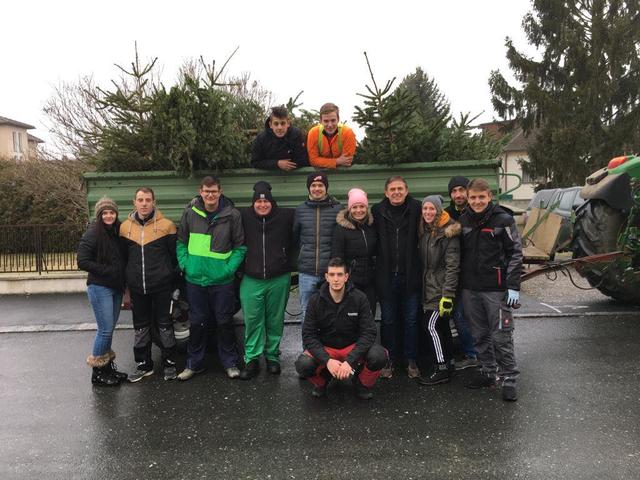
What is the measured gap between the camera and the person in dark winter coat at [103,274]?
418 centimetres

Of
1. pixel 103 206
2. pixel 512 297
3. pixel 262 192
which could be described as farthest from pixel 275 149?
pixel 512 297

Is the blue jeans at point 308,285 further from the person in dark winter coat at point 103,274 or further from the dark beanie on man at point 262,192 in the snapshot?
the person in dark winter coat at point 103,274

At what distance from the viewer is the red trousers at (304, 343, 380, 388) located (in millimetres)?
3914

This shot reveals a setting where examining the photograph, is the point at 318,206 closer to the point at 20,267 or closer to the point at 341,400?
the point at 341,400

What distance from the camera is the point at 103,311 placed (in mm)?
4277

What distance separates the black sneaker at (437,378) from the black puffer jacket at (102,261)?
2731mm

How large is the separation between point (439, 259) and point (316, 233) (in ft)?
3.51

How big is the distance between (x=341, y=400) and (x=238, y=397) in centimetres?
84

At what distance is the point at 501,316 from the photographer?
396 cm

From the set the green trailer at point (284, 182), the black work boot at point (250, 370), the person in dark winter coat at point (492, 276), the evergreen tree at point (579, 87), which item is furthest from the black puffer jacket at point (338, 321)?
the evergreen tree at point (579, 87)

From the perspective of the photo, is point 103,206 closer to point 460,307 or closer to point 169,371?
point 169,371

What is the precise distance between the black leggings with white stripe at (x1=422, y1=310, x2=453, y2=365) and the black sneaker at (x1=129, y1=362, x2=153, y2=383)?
8.37ft

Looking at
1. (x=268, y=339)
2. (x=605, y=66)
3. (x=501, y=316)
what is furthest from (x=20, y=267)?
(x=605, y=66)

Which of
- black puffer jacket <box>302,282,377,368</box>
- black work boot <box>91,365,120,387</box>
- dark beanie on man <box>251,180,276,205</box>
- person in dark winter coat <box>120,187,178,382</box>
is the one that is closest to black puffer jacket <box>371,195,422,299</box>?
black puffer jacket <box>302,282,377,368</box>
